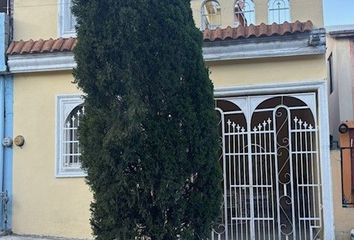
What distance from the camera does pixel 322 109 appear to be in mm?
8195

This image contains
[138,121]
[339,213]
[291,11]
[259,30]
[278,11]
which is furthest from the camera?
[278,11]

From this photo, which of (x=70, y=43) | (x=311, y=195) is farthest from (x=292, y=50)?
(x=70, y=43)

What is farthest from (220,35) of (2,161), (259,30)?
(2,161)

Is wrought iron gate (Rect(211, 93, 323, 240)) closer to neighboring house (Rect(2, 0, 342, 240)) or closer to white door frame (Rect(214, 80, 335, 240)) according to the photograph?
neighboring house (Rect(2, 0, 342, 240))

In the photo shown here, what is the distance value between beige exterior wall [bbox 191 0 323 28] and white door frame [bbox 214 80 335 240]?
1.10 meters

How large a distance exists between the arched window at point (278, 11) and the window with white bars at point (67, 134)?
12.5ft

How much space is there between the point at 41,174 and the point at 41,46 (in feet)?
7.83

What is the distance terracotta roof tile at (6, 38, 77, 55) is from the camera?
352 inches

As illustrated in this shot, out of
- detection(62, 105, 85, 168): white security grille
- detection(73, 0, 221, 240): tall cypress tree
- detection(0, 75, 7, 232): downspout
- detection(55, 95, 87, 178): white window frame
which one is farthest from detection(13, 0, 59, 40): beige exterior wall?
detection(73, 0, 221, 240): tall cypress tree

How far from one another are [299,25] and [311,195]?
9.64ft

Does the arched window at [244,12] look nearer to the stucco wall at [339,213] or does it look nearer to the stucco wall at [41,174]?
the stucco wall at [339,213]

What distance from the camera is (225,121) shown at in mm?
9008

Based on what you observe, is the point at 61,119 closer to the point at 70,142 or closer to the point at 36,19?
the point at 70,142

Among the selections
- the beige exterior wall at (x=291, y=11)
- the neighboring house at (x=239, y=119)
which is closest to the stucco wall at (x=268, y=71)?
the neighboring house at (x=239, y=119)
